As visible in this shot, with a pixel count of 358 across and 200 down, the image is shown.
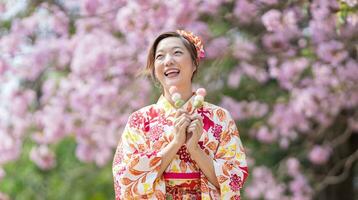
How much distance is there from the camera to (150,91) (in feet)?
23.8

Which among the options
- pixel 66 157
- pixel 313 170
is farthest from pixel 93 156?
pixel 66 157

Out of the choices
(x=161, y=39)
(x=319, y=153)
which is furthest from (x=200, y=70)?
(x=161, y=39)

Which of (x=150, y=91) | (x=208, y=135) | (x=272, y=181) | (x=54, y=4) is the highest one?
(x=54, y=4)

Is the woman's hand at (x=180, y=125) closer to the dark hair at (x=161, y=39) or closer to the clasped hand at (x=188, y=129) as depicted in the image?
the clasped hand at (x=188, y=129)

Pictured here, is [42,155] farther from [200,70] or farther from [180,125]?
[180,125]

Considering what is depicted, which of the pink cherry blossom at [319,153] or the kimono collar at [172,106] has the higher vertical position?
the pink cherry blossom at [319,153]

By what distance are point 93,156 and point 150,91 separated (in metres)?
0.99

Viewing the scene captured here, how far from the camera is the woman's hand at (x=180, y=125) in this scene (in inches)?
125

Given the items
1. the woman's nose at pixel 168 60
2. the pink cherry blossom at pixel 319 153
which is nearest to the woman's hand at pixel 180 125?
the woman's nose at pixel 168 60

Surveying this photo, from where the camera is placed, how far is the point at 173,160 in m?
3.28

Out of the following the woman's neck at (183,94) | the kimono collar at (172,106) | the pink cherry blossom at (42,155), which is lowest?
the kimono collar at (172,106)

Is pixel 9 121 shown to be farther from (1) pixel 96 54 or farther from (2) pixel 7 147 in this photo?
(1) pixel 96 54

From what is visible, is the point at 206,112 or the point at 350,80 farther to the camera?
the point at 350,80

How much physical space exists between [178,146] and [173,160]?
0.32 ft
